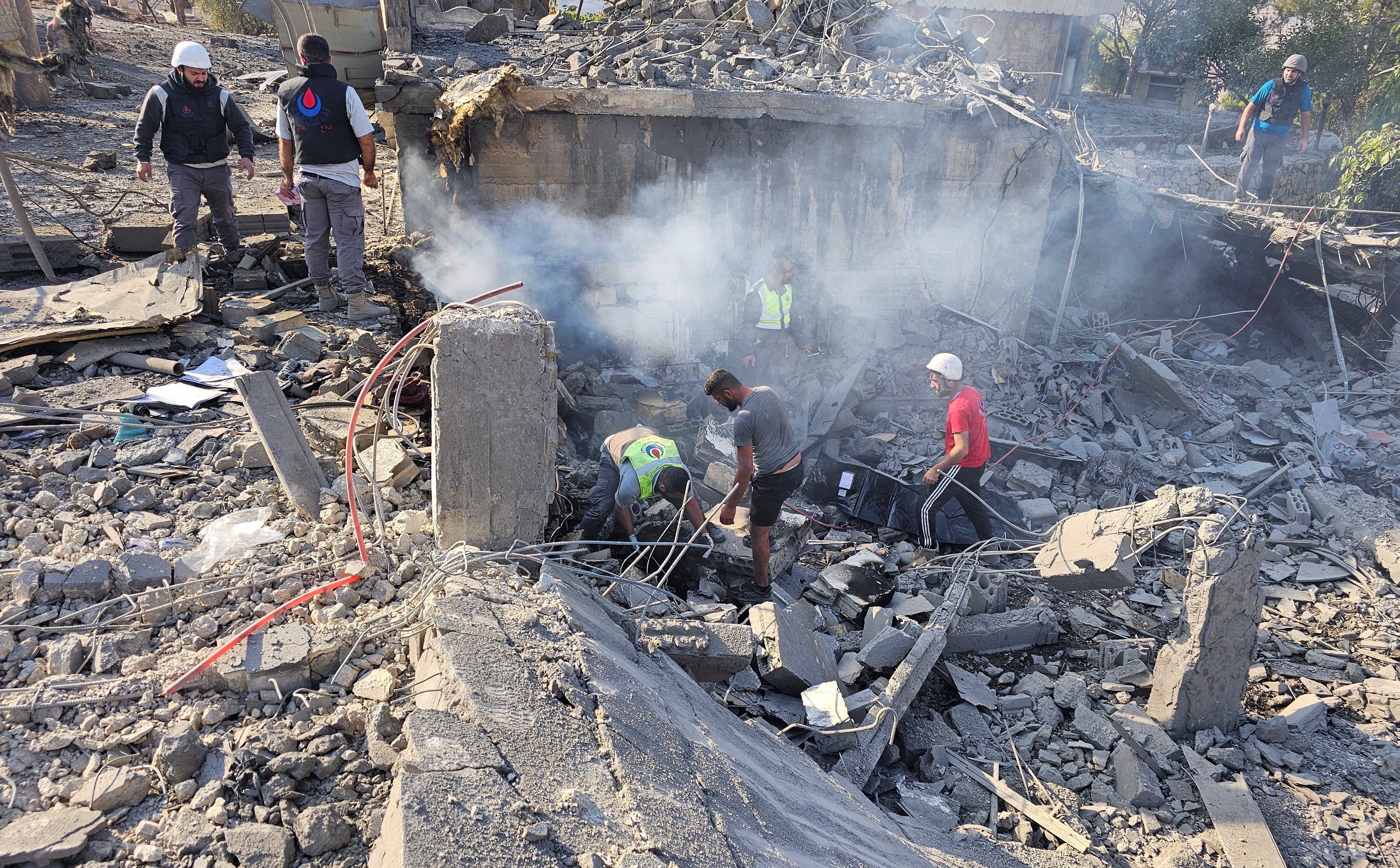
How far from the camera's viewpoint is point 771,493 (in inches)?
225

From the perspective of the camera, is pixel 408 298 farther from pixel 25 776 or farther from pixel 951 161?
pixel 951 161

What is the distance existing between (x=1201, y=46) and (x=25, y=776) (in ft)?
87.8

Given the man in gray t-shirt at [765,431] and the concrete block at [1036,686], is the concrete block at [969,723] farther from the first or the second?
the man in gray t-shirt at [765,431]

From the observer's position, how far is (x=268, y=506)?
4355 millimetres

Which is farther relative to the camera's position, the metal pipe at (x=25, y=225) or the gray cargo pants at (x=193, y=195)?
the gray cargo pants at (x=193, y=195)

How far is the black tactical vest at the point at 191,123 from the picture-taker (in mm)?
6480

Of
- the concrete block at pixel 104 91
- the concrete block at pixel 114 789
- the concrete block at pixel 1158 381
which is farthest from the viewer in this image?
the concrete block at pixel 104 91

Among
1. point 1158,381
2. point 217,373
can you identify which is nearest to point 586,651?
point 217,373

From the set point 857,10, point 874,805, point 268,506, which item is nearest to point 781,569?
point 874,805

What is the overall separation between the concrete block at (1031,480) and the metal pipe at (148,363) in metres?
7.34

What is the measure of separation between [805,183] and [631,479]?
504 cm

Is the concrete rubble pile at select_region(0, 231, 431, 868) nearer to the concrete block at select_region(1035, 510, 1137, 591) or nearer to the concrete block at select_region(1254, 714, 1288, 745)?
the concrete block at select_region(1035, 510, 1137, 591)

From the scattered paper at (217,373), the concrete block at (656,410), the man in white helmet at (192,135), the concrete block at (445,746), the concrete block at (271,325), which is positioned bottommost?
the concrete block at (656,410)

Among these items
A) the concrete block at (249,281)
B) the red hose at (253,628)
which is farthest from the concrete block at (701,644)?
the concrete block at (249,281)
